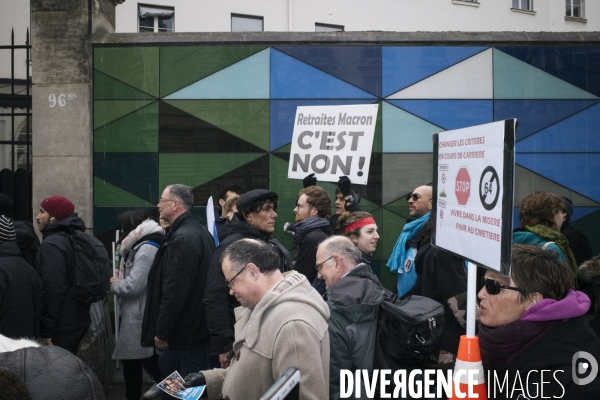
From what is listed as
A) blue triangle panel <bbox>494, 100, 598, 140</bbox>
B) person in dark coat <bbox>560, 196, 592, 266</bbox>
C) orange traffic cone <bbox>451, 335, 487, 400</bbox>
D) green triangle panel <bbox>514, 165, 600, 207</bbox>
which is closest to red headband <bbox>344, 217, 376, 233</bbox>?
person in dark coat <bbox>560, 196, 592, 266</bbox>

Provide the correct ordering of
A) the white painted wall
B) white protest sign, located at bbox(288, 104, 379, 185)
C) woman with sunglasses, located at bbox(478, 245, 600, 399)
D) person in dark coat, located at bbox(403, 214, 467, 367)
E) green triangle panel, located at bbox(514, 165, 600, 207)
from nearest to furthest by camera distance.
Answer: woman with sunglasses, located at bbox(478, 245, 600, 399) → person in dark coat, located at bbox(403, 214, 467, 367) → white protest sign, located at bbox(288, 104, 379, 185) → green triangle panel, located at bbox(514, 165, 600, 207) → the white painted wall

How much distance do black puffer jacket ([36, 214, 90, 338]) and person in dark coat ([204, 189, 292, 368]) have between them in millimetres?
1439

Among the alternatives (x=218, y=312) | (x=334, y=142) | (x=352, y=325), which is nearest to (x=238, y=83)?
(x=334, y=142)

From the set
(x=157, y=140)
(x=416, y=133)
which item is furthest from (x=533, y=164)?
(x=157, y=140)

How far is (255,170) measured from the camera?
807 centimetres

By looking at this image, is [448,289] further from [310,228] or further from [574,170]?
[574,170]

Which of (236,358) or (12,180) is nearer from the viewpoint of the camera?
(236,358)

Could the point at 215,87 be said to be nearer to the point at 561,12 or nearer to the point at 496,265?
the point at 496,265

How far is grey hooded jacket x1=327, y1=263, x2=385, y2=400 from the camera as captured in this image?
3.29 m

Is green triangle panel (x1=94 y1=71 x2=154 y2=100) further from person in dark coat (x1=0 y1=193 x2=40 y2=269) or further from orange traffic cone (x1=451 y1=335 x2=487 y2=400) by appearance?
orange traffic cone (x1=451 y1=335 x2=487 y2=400)

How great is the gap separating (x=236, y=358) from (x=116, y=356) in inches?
118

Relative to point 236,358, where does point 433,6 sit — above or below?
above

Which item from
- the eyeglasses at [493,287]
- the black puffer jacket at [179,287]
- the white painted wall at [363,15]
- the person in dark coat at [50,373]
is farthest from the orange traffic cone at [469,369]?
the white painted wall at [363,15]

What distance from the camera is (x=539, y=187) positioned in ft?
26.3
